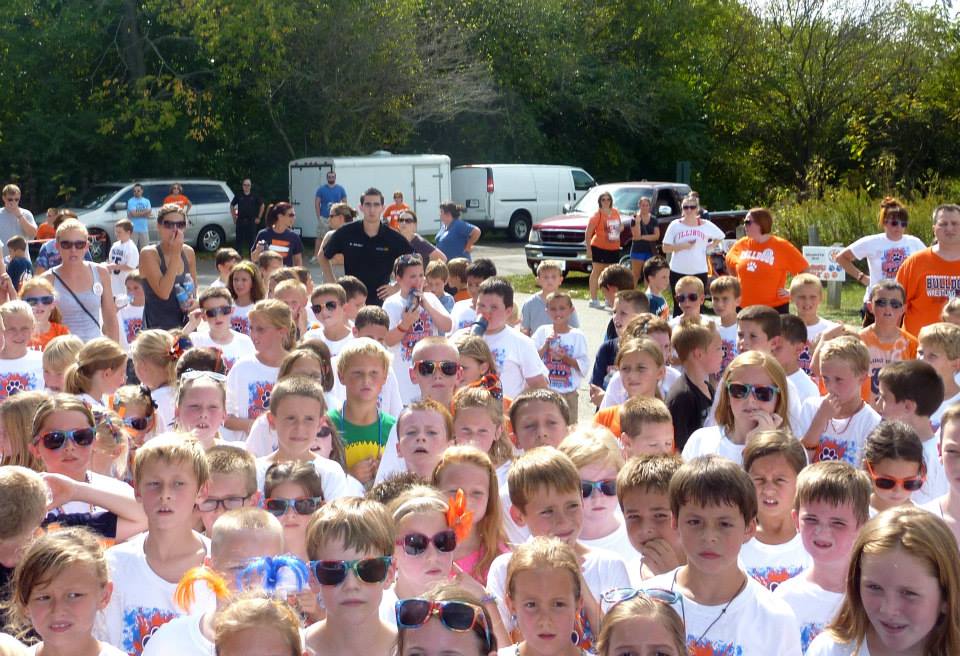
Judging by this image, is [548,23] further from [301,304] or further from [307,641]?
[307,641]

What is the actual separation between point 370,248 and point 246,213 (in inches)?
629

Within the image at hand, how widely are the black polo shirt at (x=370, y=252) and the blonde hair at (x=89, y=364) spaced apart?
475 cm

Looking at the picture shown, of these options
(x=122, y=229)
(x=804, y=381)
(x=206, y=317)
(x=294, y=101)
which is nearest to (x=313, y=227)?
(x=294, y=101)

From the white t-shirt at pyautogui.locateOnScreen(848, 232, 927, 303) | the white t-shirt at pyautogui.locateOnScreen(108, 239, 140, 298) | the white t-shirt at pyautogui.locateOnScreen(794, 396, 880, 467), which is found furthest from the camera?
the white t-shirt at pyautogui.locateOnScreen(108, 239, 140, 298)

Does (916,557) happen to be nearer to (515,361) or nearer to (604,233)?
(515,361)

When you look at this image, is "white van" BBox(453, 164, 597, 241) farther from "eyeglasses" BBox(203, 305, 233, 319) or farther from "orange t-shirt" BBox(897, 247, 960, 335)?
"eyeglasses" BBox(203, 305, 233, 319)

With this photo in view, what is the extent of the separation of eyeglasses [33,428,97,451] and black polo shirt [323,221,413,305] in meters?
6.19

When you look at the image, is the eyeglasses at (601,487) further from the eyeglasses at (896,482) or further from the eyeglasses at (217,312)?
the eyeglasses at (217,312)

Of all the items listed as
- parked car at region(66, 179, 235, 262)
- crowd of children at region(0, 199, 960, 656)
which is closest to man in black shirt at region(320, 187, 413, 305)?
crowd of children at region(0, 199, 960, 656)

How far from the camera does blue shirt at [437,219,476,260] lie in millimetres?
14984

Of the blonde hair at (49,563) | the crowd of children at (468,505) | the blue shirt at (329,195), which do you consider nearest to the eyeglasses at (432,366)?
the crowd of children at (468,505)

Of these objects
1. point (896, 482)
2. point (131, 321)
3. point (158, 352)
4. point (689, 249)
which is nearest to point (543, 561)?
point (896, 482)

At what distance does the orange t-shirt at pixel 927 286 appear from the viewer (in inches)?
369

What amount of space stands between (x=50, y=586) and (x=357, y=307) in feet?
20.2
